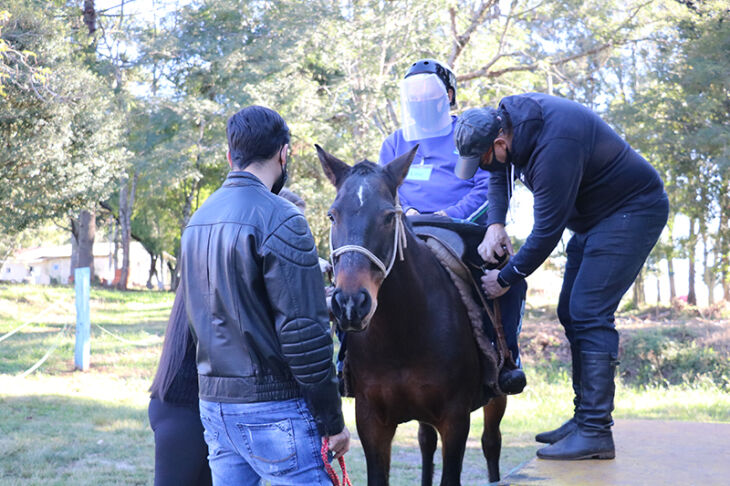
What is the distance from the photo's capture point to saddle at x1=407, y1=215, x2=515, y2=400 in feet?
14.0

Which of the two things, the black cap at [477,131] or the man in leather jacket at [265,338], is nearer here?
the man in leather jacket at [265,338]

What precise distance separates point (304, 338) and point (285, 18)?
2052 cm

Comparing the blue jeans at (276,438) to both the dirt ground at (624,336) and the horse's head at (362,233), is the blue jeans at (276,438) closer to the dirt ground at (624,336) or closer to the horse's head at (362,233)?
the horse's head at (362,233)

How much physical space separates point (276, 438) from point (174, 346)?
83cm

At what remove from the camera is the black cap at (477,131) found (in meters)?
3.81

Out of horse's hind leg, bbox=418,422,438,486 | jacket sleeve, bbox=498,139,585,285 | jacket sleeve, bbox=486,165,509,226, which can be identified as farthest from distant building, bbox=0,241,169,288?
jacket sleeve, bbox=498,139,585,285

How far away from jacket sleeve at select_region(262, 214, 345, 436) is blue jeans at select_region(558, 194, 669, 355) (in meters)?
1.85

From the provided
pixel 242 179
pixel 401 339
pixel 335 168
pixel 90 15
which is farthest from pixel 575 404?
pixel 90 15

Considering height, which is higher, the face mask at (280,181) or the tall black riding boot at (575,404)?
the face mask at (280,181)

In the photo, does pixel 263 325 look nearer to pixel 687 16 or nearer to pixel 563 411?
pixel 563 411

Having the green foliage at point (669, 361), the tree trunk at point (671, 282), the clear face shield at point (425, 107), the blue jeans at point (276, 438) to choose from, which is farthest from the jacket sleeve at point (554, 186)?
the tree trunk at point (671, 282)

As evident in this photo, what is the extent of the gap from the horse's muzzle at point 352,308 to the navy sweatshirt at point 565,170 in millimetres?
1217

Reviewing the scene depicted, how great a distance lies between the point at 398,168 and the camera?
3.80 metres

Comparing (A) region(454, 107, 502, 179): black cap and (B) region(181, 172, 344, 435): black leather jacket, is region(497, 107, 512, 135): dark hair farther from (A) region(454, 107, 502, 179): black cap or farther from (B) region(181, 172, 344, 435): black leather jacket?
(B) region(181, 172, 344, 435): black leather jacket
